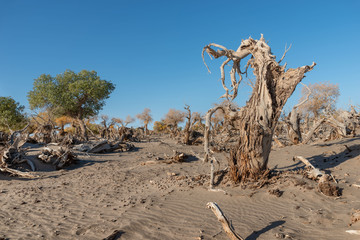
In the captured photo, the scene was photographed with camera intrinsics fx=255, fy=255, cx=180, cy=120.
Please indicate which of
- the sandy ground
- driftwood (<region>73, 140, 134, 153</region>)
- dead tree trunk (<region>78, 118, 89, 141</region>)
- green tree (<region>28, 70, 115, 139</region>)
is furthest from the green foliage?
the sandy ground

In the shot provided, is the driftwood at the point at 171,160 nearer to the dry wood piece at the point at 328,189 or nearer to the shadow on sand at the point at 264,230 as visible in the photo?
the dry wood piece at the point at 328,189

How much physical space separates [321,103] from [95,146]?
29359mm

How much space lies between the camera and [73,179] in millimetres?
7867

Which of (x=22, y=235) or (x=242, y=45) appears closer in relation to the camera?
(x=22, y=235)

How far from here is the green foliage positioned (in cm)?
2483

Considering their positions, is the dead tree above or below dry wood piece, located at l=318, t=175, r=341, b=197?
above

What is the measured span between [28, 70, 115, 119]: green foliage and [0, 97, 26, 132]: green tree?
11.1 ft

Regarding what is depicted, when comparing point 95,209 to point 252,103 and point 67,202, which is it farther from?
point 252,103

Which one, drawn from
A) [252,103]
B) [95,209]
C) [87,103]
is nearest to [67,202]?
[95,209]

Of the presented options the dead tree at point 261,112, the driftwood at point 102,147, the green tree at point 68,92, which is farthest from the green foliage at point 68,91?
the dead tree at point 261,112

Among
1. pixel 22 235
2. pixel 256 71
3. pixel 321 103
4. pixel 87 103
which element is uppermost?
pixel 321 103

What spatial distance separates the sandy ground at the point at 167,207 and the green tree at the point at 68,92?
711 inches

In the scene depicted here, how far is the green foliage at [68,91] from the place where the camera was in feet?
81.5

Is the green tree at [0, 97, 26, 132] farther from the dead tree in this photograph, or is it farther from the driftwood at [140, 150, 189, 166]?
the dead tree
